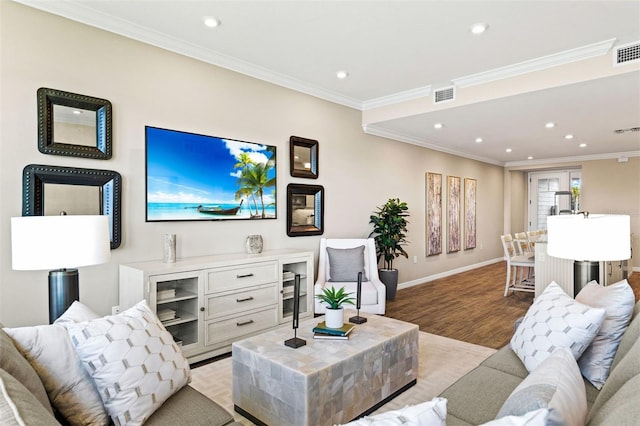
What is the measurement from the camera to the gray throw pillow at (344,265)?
14.8ft

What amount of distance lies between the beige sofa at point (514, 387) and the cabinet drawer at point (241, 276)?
82.7 inches

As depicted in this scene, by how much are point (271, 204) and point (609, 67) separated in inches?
137

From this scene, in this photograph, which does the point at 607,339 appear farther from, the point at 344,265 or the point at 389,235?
the point at 389,235

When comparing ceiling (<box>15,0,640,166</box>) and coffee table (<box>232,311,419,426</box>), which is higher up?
ceiling (<box>15,0,640,166</box>)

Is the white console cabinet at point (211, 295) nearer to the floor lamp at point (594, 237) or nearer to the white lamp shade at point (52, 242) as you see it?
the white lamp shade at point (52, 242)

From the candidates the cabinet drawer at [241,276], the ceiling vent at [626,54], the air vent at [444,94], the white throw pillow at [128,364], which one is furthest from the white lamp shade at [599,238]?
the air vent at [444,94]

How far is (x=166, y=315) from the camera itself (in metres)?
3.04

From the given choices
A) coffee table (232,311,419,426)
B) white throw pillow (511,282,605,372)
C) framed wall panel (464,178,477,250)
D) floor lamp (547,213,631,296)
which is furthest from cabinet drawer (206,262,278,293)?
framed wall panel (464,178,477,250)

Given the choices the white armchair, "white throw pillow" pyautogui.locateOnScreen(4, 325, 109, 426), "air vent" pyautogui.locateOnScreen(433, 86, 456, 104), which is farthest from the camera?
"air vent" pyautogui.locateOnScreen(433, 86, 456, 104)

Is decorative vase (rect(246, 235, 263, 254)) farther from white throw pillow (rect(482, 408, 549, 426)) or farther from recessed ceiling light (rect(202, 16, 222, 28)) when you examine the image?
white throw pillow (rect(482, 408, 549, 426))

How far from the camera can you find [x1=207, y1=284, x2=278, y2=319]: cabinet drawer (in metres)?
3.22

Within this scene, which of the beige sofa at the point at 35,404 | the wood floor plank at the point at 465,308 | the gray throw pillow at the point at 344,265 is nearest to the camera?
the beige sofa at the point at 35,404

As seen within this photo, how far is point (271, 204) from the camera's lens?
4.20m

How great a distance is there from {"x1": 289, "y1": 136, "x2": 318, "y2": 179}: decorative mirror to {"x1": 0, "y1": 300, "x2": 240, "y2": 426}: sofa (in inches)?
120
